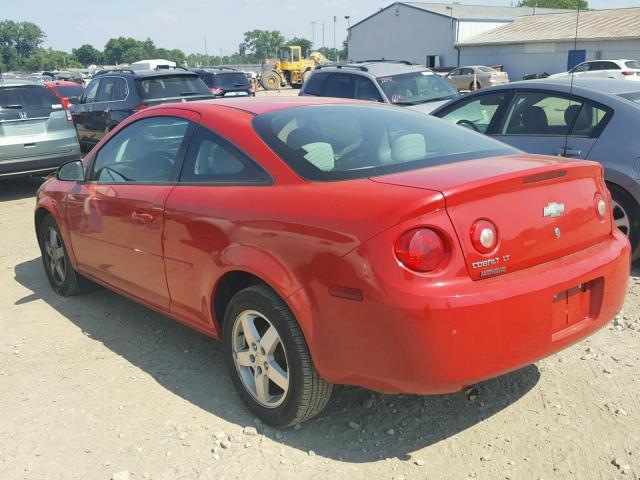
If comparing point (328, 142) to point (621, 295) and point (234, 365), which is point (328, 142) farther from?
point (621, 295)

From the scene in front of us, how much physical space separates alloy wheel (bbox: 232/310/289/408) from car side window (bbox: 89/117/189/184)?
40.2 inches

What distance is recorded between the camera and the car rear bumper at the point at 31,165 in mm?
9180

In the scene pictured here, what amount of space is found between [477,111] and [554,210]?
149 inches

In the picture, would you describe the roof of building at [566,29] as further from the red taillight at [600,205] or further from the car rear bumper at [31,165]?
the red taillight at [600,205]

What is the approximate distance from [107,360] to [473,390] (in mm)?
2258

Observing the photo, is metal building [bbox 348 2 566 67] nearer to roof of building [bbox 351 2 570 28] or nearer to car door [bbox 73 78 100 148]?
roof of building [bbox 351 2 570 28]

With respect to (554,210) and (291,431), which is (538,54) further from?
(291,431)

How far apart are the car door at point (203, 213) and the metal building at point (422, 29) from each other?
53879mm

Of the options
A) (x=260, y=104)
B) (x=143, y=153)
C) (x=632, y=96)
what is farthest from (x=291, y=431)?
(x=632, y=96)

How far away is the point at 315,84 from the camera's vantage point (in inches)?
458

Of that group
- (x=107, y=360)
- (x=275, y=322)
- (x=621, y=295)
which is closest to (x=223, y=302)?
(x=275, y=322)

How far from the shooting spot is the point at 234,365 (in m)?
3.29

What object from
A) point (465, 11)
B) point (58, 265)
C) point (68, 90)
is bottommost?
point (58, 265)

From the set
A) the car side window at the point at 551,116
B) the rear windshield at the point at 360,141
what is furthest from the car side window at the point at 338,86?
the rear windshield at the point at 360,141
